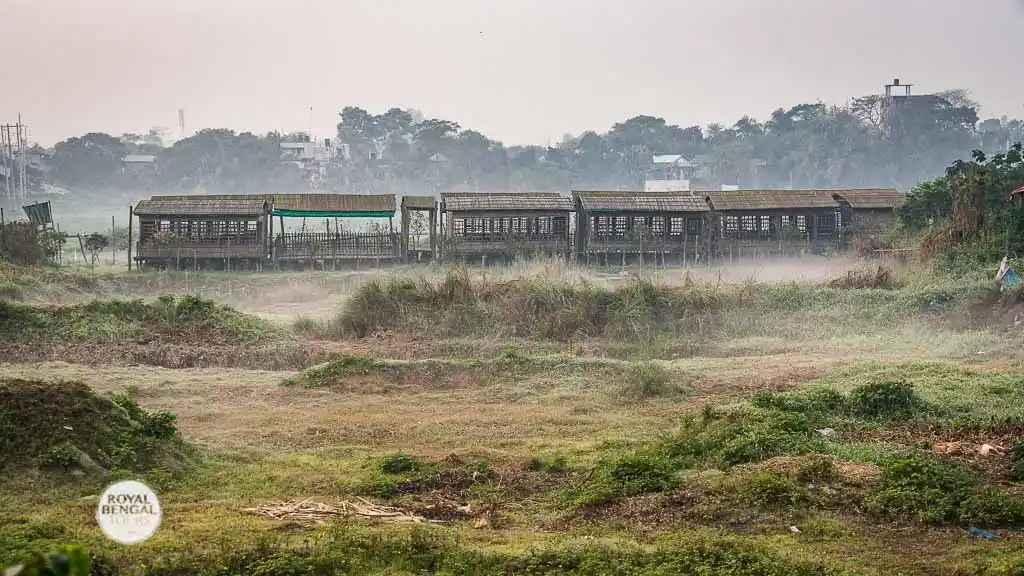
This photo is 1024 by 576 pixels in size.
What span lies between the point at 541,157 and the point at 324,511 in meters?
75.6

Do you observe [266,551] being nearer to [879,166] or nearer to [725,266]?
[725,266]

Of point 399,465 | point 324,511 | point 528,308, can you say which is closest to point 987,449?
point 399,465

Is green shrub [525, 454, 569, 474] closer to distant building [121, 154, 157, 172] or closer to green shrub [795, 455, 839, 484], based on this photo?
green shrub [795, 455, 839, 484]

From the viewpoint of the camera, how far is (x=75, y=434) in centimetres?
1105

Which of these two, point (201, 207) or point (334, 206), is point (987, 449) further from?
point (201, 207)

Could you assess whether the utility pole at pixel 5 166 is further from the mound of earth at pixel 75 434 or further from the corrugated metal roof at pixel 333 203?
the mound of earth at pixel 75 434

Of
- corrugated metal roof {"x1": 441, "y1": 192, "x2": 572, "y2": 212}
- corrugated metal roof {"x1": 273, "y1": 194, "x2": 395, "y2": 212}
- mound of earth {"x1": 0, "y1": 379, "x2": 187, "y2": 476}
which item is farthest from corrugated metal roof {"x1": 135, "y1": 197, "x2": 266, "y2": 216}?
mound of earth {"x1": 0, "y1": 379, "x2": 187, "y2": 476}

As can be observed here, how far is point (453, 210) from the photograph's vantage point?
35531mm

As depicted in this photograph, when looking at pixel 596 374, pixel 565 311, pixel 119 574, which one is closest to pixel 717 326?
pixel 565 311

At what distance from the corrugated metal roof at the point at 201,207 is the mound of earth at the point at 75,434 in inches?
917

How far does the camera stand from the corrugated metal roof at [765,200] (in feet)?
123

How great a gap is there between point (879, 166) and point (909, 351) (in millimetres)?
66910

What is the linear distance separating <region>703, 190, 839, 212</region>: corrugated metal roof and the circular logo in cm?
2950

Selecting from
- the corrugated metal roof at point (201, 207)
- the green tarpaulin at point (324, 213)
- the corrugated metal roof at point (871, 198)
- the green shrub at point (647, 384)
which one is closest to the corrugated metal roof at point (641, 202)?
the corrugated metal roof at point (871, 198)
